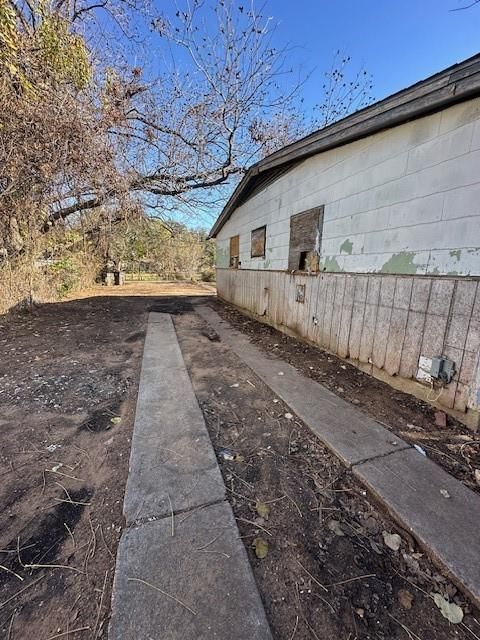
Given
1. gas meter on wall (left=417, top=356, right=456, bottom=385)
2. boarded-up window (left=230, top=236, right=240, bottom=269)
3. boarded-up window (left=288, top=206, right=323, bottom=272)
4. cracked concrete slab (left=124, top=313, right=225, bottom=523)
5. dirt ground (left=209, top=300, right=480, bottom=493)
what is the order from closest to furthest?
cracked concrete slab (left=124, top=313, right=225, bottom=523) → dirt ground (left=209, top=300, right=480, bottom=493) → gas meter on wall (left=417, top=356, right=456, bottom=385) → boarded-up window (left=288, top=206, right=323, bottom=272) → boarded-up window (left=230, top=236, right=240, bottom=269)

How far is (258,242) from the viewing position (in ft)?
23.3

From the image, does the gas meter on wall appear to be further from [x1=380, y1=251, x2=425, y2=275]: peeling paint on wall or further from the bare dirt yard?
[x1=380, y1=251, x2=425, y2=275]: peeling paint on wall

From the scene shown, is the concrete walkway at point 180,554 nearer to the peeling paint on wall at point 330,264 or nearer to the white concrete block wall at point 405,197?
the white concrete block wall at point 405,197

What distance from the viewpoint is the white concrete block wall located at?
2.38 meters

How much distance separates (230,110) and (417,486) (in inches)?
353

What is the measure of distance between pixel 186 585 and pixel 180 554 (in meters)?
0.14

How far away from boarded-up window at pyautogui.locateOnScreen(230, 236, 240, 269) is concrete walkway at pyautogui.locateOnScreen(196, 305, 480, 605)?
6.61 meters

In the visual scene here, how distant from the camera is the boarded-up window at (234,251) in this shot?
29.2ft

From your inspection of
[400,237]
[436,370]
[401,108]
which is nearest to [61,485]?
[436,370]

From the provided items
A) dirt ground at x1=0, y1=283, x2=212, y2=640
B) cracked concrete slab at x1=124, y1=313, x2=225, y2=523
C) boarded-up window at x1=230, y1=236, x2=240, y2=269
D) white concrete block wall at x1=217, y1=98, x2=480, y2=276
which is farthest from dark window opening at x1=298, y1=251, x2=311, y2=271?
boarded-up window at x1=230, y1=236, x2=240, y2=269

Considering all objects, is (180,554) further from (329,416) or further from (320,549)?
(329,416)

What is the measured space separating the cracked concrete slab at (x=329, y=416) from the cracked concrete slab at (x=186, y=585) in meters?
1.09

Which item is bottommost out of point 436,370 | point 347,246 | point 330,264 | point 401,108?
point 436,370

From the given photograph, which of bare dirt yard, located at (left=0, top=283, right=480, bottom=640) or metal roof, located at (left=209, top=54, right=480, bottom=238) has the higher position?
metal roof, located at (left=209, top=54, right=480, bottom=238)
